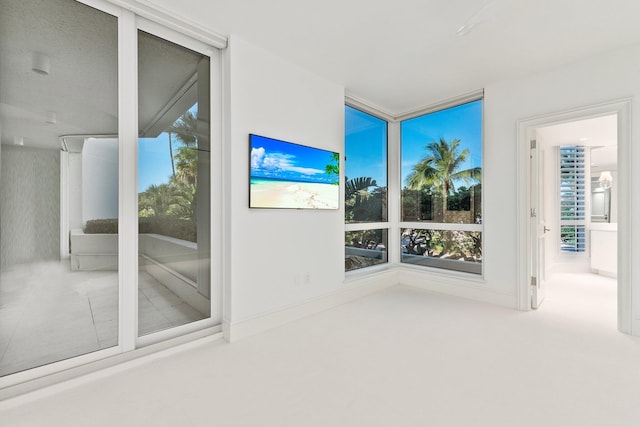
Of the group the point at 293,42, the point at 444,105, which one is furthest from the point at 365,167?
the point at 293,42

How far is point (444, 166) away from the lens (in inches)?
172

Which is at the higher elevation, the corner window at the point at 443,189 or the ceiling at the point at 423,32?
the ceiling at the point at 423,32

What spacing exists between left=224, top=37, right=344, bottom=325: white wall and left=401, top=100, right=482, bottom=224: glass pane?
5.47ft

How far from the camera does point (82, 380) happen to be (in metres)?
1.97

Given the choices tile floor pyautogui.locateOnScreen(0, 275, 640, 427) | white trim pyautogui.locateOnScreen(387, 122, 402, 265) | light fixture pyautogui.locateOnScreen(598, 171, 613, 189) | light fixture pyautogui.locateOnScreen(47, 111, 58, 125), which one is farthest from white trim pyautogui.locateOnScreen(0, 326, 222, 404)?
light fixture pyautogui.locateOnScreen(598, 171, 613, 189)

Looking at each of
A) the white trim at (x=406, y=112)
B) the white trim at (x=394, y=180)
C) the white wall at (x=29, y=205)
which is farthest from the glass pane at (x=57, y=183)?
the white trim at (x=394, y=180)

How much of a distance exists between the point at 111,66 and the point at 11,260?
5.10 feet

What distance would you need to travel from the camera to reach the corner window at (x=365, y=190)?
4129 mm

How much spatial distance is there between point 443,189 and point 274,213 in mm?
2828

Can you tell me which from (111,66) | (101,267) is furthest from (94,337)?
(111,66)

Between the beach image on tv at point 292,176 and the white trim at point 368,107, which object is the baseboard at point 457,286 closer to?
the beach image on tv at point 292,176

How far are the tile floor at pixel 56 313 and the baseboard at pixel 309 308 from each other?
734 millimetres

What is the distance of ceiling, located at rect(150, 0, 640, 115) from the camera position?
223 centimetres

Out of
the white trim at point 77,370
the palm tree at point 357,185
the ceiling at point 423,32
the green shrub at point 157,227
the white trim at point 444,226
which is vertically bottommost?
the white trim at point 77,370
